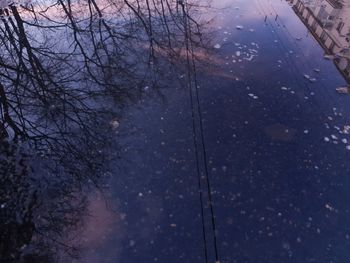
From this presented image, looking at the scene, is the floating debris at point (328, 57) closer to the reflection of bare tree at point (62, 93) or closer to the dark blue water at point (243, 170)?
the dark blue water at point (243, 170)

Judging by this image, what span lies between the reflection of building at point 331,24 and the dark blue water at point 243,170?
0.17 metres

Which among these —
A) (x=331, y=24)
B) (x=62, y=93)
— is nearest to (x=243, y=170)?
(x=62, y=93)

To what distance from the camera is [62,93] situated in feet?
10.1

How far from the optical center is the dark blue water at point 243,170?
1964mm

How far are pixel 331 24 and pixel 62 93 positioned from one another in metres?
3.52

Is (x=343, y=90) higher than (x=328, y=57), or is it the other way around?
(x=328, y=57)

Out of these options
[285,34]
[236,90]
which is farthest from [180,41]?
[285,34]

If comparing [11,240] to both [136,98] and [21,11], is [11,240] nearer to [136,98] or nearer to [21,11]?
[136,98]

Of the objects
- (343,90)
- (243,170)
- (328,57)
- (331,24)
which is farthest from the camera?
(331,24)

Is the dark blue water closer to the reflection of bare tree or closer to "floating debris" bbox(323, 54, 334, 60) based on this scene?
"floating debris" bbox(323, 54, 334, 60)

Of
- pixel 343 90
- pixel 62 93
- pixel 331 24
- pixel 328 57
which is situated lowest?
pixel 62 93

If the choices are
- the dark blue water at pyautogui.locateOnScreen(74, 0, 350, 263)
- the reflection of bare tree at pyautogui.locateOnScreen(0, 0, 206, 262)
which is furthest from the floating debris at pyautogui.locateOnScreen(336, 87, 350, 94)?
the reflection of bare tree at pyautogui.locateOnScreen(0, 0, 206, 262)

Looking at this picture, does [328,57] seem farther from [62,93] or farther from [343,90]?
[62,93]

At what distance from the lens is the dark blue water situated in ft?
6.45
